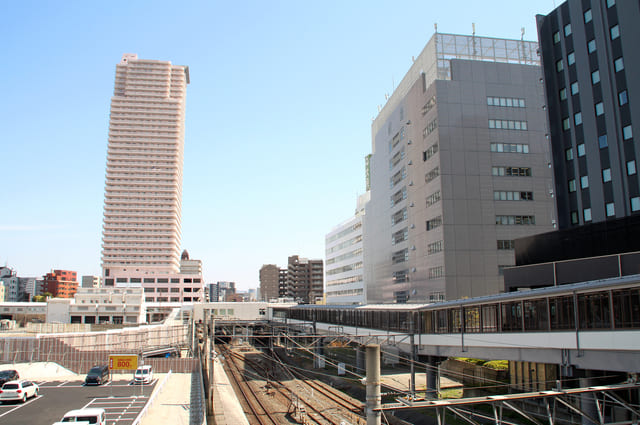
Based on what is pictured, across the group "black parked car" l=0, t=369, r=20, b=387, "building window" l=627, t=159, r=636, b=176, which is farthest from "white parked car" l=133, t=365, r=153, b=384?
"building window" l=627, t=159, r=636, b=176

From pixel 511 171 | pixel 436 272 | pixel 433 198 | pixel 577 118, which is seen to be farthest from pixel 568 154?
pixel 436 272

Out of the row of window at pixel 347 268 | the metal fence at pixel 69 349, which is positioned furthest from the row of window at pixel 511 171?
the row of window at pixel 347 268

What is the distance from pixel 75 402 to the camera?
3462 cm

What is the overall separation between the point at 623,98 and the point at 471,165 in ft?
72.8

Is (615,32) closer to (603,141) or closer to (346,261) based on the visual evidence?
(603,141)

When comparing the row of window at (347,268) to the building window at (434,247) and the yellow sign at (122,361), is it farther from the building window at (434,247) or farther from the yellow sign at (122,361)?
the yellow sign at (122,361)

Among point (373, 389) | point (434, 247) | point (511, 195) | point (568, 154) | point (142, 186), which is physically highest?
point (142, 186)

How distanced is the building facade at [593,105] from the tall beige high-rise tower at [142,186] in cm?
15733

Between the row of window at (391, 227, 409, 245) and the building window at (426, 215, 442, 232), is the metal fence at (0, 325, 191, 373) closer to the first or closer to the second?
the building window at (426, 215, 442, 232)

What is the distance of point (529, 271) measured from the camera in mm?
47094

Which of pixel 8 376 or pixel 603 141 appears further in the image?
pixel 603 141

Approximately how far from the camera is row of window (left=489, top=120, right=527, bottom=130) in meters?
70.8

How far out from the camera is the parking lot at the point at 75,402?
97.5 feet

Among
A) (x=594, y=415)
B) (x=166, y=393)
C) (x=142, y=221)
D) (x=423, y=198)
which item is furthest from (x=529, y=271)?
(x=142, y=221)
